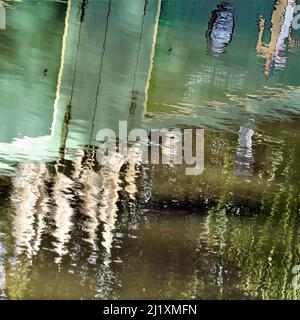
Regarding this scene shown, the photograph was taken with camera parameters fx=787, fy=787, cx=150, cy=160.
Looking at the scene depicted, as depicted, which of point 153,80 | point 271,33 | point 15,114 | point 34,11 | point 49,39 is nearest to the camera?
point 15,114

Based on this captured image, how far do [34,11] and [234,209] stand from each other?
6583 mm

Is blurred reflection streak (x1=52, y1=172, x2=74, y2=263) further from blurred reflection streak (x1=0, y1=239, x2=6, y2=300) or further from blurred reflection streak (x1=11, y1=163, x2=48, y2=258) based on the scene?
blurred reflection streak (x1=0, y1=239, x2=6, y2=300)

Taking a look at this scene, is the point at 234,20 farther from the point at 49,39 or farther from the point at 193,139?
the point at 193,139

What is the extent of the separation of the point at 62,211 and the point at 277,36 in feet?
32.5

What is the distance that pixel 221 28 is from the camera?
45.8ft

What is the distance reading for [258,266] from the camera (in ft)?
15.9

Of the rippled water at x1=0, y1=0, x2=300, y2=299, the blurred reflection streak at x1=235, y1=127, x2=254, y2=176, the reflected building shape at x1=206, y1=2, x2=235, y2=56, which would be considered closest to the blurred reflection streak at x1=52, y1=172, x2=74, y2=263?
the rippled water at x1=0, y1=0, x2=300, y2=299

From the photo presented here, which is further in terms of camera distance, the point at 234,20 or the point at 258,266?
the point at 234,20

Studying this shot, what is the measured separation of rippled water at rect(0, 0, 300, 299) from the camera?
4516 millimetres

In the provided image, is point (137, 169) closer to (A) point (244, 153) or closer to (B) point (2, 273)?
(A) point (244, 153)

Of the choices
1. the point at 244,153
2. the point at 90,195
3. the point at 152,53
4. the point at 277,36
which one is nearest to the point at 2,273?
the point at 90,195

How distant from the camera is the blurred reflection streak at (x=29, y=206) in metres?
4.61

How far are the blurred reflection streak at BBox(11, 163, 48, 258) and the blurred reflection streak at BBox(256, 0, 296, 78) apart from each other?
570 centimetres

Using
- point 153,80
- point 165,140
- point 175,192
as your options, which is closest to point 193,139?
point 165,140
